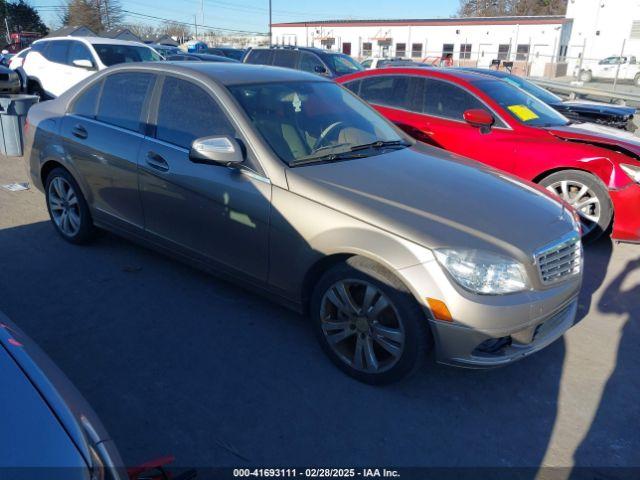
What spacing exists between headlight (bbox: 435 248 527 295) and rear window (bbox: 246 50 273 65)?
1285 cm

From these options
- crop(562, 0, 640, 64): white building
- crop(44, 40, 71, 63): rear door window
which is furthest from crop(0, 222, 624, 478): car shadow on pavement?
crop(562, 0, 640, 64): white building

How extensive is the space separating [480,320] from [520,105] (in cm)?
407

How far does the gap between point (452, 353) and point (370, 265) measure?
0.64 metres

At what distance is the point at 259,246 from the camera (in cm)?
332

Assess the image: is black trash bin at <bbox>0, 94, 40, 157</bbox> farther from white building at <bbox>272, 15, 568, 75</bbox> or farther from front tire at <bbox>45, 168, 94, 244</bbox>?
white building at <bbox>272, 15, 568, 75</bbox>

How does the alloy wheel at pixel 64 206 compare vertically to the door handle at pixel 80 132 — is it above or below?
below

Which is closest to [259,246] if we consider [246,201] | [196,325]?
[246,201]

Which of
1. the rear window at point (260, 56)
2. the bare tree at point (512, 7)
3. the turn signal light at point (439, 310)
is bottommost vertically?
the turn signal light at point (439, 310)

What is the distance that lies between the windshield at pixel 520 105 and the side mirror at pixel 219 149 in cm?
366

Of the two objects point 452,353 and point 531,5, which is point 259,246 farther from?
point 531,5

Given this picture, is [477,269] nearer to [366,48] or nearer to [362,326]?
[362,326]

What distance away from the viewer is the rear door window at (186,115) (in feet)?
11.7

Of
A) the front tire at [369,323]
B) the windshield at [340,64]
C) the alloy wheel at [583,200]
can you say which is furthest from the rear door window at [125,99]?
the windshield at [340,64]

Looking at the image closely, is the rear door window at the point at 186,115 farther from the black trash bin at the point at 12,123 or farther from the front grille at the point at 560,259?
the black trash bin at the point at 12,123
